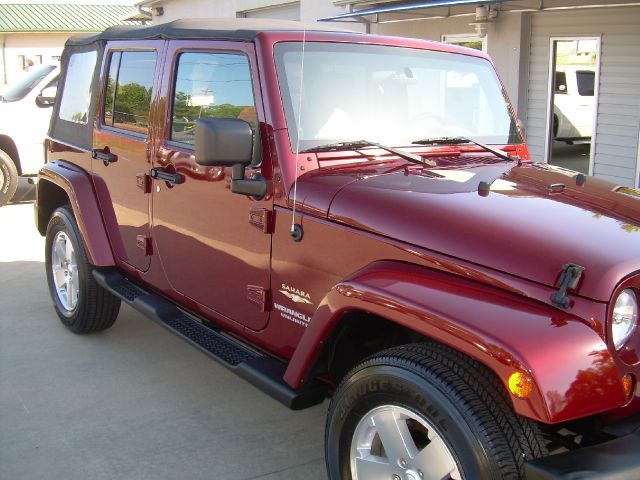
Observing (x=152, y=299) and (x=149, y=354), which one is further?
(x=149, y=354)

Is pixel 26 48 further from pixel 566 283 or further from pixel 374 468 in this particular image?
pixel 566 283

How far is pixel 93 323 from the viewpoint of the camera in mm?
4953

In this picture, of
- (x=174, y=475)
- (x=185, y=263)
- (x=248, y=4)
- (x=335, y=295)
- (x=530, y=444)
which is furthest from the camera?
(x=248, y=4)

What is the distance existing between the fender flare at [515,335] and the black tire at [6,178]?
28.0 ft

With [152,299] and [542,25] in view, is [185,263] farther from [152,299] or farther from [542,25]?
[542,25]

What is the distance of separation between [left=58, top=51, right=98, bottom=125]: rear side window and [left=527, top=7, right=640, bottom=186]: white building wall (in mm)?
6528

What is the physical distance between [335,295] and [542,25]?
8.39 metres

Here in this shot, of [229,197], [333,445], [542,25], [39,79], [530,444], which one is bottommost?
[333,445]

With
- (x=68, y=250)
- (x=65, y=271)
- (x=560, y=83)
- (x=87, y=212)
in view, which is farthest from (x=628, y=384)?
(x=560, y=83)

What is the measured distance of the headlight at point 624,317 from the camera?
2.35m

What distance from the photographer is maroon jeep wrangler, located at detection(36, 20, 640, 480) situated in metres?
2.27

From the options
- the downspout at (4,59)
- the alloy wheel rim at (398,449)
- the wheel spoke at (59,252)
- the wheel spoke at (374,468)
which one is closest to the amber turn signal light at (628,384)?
the alloy wheel rim at (398,449)

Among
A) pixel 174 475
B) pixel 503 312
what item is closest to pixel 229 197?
pixel 174 475

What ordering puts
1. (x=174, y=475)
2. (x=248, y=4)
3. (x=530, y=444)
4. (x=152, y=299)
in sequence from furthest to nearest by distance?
(x=248, y=4)
(x=152, y=299)
(x=174, y=475)
(x=530, y=444)
